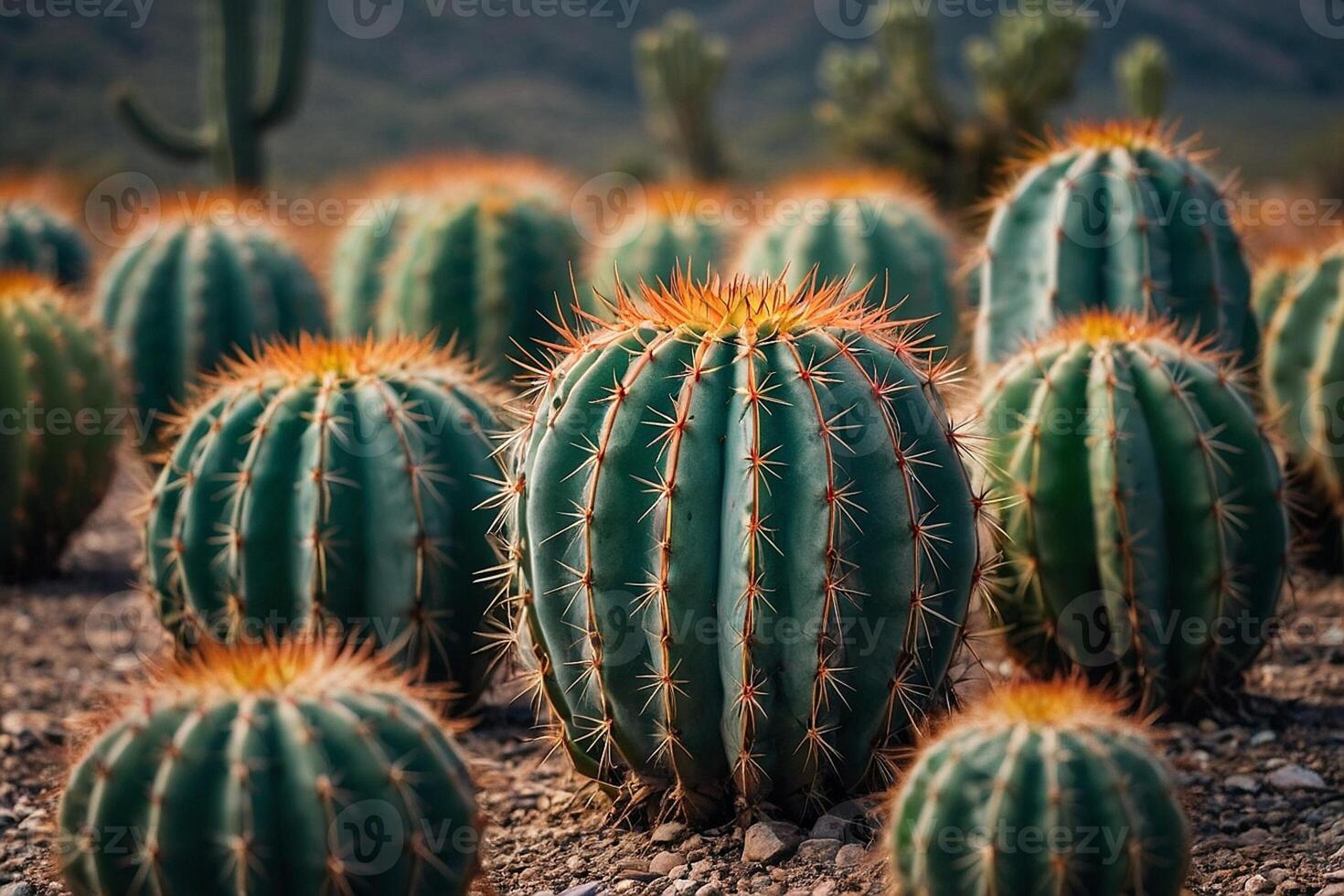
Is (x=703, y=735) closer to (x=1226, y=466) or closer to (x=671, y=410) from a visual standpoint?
(x=671, y=410)

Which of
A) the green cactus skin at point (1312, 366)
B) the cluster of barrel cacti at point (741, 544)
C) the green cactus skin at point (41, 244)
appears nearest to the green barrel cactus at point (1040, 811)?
the cluster of barrel cacti at point (741, 544)

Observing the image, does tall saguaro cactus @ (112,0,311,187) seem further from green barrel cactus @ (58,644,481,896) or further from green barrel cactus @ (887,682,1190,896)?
green barrel cactus @ (887,682,1190,896)

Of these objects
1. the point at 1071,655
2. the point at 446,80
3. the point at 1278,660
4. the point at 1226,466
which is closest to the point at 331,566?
the point at 1071,655

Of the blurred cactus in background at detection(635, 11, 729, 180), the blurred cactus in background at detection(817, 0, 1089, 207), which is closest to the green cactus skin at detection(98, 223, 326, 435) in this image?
the blurred cactus in background at detection(817, 0, 1089, 207)

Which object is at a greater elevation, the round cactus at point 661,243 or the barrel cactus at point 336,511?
the round cactus at point 661,243

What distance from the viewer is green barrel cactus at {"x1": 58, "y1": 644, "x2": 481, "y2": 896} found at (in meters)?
2.62

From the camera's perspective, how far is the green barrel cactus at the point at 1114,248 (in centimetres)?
513

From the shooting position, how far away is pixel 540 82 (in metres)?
46.0

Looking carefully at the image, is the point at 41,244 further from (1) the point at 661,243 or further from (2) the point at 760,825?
(2) the point at 760,825

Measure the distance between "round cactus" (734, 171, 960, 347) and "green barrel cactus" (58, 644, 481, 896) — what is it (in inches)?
143

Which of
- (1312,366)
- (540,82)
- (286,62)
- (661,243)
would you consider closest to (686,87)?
(286,62)

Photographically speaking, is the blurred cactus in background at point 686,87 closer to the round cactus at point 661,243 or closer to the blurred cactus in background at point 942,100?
A: the blurred cactus in background at point 942,100

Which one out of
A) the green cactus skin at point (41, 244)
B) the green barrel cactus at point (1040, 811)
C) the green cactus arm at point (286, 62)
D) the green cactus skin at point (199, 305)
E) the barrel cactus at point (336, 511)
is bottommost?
the green barrel cactus at point (1040, 811)

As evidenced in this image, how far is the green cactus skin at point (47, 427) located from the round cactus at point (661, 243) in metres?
2.15
